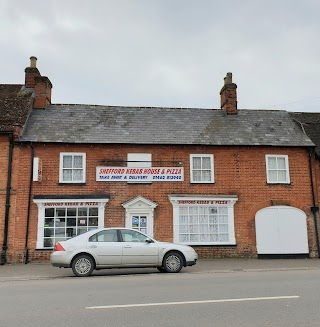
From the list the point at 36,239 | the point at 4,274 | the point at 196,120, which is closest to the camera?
the point at 4,274

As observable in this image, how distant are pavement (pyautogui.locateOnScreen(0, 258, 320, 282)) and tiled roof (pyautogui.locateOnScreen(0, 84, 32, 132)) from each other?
6.48m

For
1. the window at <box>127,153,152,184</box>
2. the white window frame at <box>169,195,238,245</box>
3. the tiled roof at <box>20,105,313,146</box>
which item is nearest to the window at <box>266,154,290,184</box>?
the tiled roof at <box>20,105,313,146</box>

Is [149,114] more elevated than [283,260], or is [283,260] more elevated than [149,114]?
[149,114]

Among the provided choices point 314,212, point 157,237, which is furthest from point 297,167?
point 157,237

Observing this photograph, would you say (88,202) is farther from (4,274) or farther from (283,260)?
(283,260)

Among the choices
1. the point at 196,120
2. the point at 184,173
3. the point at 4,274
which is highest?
the point at 196,120

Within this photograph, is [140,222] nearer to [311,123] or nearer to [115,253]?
[115,253]

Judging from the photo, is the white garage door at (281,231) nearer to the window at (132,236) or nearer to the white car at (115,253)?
the white car at (115,253)

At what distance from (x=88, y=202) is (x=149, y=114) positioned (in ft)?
20.8

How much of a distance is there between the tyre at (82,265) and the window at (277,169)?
10.5 metres

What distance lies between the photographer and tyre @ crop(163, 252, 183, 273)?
13.2 meters

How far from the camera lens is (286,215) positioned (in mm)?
19062

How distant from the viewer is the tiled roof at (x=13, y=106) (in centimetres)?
1836

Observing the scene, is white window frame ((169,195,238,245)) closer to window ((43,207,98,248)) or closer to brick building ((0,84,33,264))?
window ((43,207,98,248))
